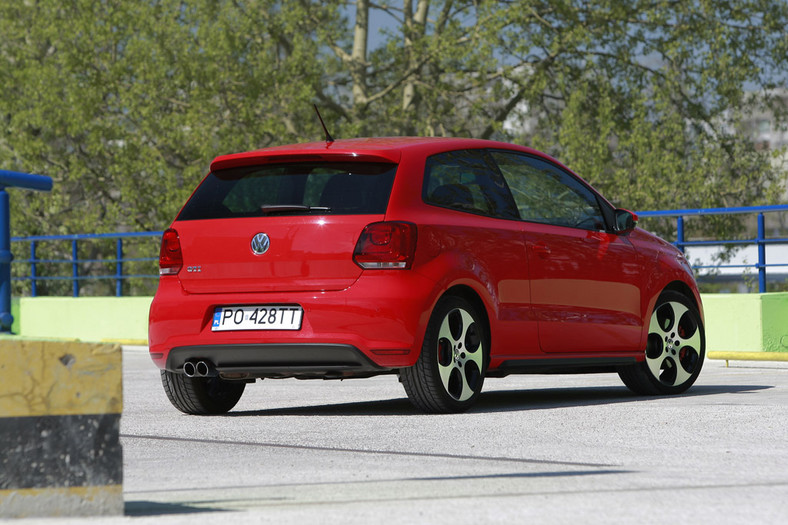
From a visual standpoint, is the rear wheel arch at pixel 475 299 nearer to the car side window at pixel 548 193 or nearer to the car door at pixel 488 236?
the car door at pixel 488 236

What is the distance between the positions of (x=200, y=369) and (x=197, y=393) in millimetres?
586

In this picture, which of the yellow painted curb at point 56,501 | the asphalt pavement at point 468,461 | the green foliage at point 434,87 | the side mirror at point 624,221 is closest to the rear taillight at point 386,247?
the asphalt pavement at point 468,461

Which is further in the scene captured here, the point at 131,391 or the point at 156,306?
the point at 131,391

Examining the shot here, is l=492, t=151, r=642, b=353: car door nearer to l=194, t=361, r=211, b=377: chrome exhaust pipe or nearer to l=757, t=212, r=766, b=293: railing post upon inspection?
l=194, t=361, r=211, b=377: chrome exhaust pipe

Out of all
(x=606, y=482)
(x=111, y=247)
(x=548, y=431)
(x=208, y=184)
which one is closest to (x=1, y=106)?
(x=111, y=247)

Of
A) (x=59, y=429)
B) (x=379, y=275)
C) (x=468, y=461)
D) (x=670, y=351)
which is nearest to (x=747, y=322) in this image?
(x=670, y=351)

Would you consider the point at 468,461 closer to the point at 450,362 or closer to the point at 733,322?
the point at 450,362

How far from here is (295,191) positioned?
27.2ft

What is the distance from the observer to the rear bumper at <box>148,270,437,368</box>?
311 inches

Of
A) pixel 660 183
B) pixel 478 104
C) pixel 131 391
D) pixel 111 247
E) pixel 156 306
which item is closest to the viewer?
pixel 156 306

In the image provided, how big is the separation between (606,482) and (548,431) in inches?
76.1

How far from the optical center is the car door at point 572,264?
29.8 ft

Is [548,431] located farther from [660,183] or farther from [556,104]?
[556,104]

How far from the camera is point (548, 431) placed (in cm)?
738
